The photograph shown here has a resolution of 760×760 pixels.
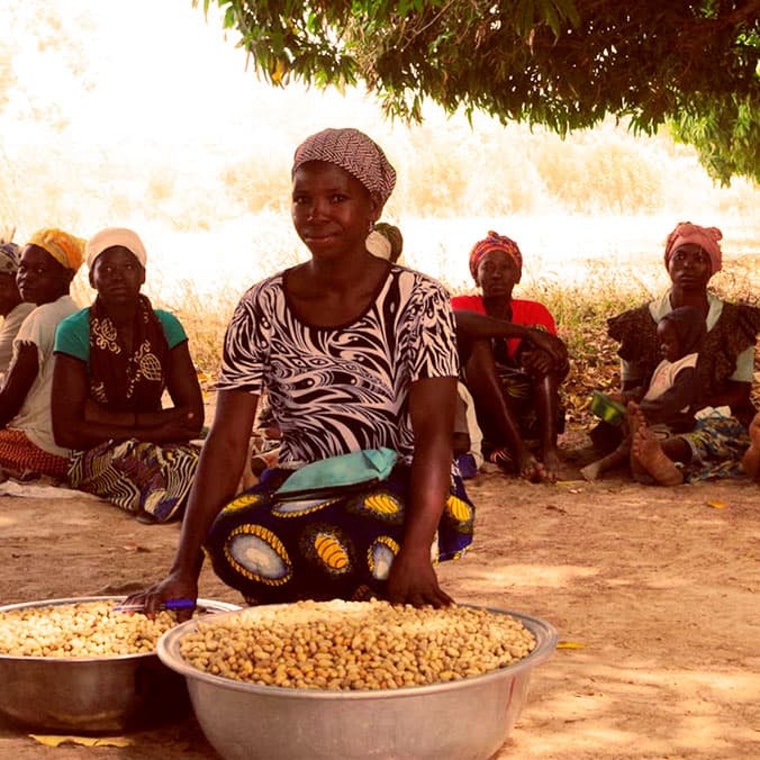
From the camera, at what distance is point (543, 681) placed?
137 inches

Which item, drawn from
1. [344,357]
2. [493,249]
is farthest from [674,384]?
[344,357]

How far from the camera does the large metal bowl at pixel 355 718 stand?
262 centimetres

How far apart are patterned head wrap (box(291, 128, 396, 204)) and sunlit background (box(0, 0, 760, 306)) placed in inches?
214

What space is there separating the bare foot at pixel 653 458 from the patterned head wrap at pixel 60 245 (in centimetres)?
284

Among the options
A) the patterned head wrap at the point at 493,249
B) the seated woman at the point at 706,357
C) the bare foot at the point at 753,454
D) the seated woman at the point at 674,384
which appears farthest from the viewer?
the patterned head wrap at the point at 493,249

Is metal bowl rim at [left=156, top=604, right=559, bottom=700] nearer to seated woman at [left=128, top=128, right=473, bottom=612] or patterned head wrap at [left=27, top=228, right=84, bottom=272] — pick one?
seated woman at [left=128, top=128, right=473, bottom=612]

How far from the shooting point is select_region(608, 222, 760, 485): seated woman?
21.3 ft

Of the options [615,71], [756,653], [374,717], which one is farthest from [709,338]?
[374,717]

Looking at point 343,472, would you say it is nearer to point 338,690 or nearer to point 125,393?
point 338,690

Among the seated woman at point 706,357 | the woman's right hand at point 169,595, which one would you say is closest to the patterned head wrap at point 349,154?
the woman's right hand at point 169,595

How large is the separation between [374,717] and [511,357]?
4374 mm

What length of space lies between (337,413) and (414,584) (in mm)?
571

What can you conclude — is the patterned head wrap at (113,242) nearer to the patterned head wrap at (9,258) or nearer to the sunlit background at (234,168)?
the patterned head wrap at (9,258)

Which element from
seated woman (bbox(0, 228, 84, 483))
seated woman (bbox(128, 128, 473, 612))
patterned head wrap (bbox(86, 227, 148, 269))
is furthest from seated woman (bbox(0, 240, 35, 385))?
seated woman (bbox(128, 128, 473, 612))
